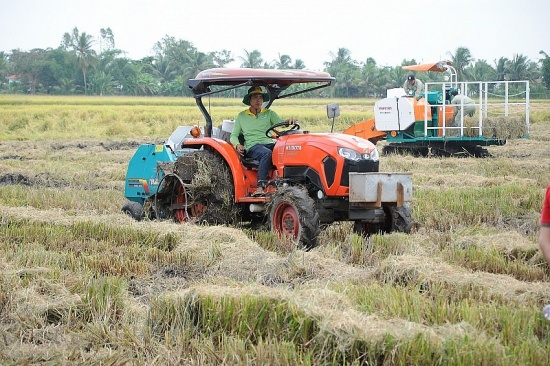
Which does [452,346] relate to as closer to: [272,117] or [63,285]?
[63,285]

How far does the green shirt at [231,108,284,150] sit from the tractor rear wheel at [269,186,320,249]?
0.92m

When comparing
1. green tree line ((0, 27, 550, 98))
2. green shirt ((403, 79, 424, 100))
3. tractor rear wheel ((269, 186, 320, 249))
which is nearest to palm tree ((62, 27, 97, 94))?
green tree line ((0, 27, 550, 98))

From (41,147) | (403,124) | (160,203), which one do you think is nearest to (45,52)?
(41,147)

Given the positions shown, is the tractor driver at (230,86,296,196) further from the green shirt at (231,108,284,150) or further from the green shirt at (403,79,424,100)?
the green shirt at (403,79,424,100)

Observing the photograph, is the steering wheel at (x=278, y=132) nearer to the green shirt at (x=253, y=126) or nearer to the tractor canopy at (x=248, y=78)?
Result: the green shirt at (x=253, y=126)

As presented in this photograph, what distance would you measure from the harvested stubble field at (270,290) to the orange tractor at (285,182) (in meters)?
0.34

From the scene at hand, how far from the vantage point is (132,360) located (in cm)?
471

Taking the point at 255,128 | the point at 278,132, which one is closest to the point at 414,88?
the point at 278,132

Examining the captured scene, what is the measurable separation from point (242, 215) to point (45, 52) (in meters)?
76.0

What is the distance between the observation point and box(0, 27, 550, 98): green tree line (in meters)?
68.9

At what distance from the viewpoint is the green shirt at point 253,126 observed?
952 centimetres

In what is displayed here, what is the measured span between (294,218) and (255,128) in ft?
4.62

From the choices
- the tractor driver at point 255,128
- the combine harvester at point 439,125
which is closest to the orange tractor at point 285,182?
the tractor driver at point 255,128

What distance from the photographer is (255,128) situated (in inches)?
375
